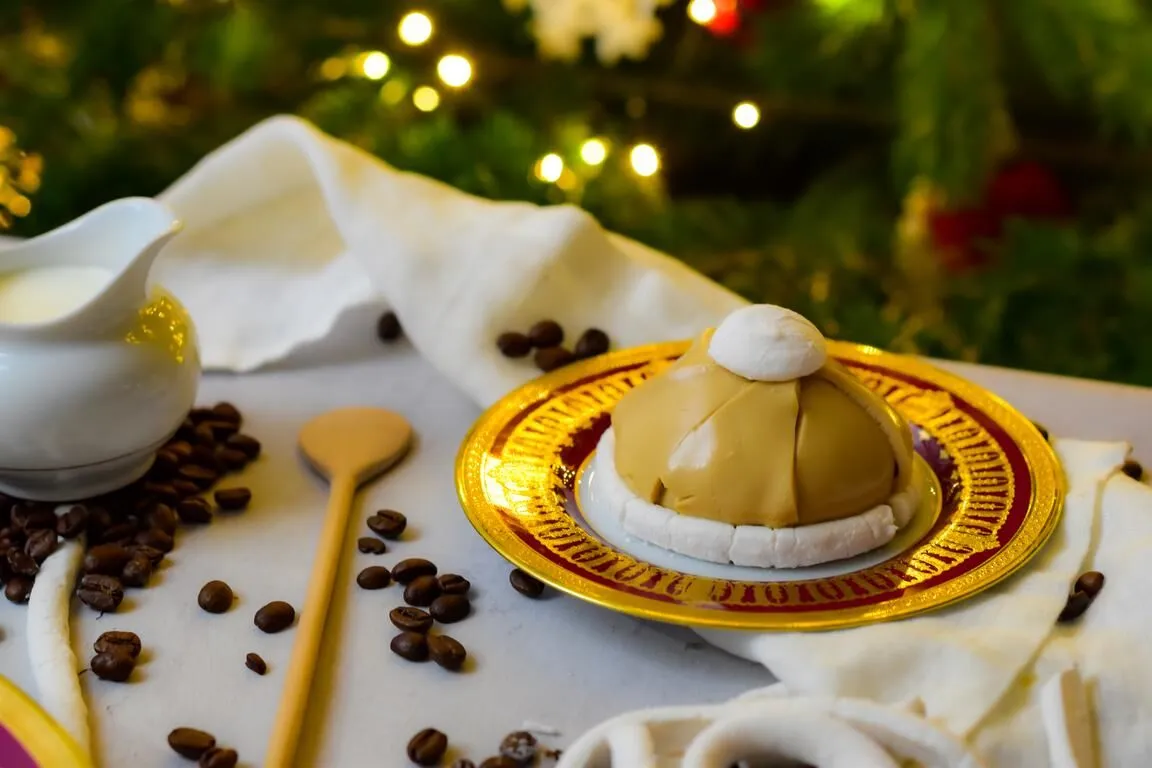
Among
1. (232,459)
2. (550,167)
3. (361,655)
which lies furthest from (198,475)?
(550,167)

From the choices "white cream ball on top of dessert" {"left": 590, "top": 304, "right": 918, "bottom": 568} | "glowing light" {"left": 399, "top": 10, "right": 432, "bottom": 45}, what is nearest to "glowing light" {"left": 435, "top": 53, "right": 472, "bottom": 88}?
"glowing light" {"left": 399, "top": 10, "right": 432, "bottom": 45}

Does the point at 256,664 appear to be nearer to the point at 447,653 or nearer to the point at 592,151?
the point at 447,653

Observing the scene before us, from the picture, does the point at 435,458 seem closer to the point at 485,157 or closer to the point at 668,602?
the point at 668,602

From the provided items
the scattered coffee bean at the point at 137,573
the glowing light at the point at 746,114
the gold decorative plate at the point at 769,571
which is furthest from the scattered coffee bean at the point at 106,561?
the glowing light at the point at 746,114

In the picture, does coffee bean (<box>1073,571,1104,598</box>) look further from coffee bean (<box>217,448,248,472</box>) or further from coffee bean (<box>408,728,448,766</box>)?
coffee bean (<box>217,448,248,472</box>)

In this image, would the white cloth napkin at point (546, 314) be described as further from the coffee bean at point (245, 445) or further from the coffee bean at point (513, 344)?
the coffee bean at point (245, 445)

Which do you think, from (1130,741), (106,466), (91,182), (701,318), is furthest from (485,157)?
(1130,741)
